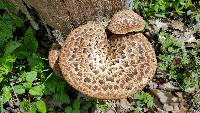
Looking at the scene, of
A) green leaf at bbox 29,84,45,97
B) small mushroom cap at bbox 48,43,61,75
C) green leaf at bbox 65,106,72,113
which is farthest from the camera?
green leaf at bbox 65,106,72,113

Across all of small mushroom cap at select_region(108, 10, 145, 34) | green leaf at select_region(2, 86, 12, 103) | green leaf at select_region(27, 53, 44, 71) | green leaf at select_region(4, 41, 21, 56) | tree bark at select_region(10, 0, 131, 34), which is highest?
tree bark at select_region(10, 0, 131, 34)

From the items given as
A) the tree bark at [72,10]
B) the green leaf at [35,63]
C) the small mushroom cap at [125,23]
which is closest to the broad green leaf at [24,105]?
the green leaf at [35,63]

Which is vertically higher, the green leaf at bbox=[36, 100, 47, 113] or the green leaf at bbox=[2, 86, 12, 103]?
the green leaf at bbox=[2, 86, 12, 103]

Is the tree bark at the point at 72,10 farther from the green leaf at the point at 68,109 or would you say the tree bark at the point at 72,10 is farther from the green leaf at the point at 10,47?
the green leaf at the point at 68,109

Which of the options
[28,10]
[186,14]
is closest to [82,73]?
[28,10]

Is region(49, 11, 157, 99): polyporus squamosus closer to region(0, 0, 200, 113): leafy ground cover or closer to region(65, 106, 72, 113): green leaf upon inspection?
region(0, 0, 200, 113): leafy ground cover

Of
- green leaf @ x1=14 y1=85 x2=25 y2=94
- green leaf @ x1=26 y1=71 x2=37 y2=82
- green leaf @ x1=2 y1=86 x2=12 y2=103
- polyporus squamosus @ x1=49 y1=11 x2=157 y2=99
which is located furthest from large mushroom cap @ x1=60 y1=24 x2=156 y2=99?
green leaf @ x1=2 y1=86 x2=12 y2=103

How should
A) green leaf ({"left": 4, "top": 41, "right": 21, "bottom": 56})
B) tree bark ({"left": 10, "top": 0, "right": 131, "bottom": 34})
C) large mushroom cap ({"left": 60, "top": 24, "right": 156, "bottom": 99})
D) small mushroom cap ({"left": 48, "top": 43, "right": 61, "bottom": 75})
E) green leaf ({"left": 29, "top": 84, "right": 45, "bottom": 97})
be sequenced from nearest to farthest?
large mushroom cap ({"left": 60, "top": 24, "right": 156, "bottom": 99}) → tree bark ({"left": 10, "top": 0, "right": 131, "bottom": 34}) → small mushroom cap ({"left": 48, "top": 43, "right": 61, "bottom": 75}) → green leaf ({"left": 4, "top": 41, "right": 21, "bottom": 56}) → green leaf ({"left": 29, "top": 84, "right": 45, "bottom": 97})
